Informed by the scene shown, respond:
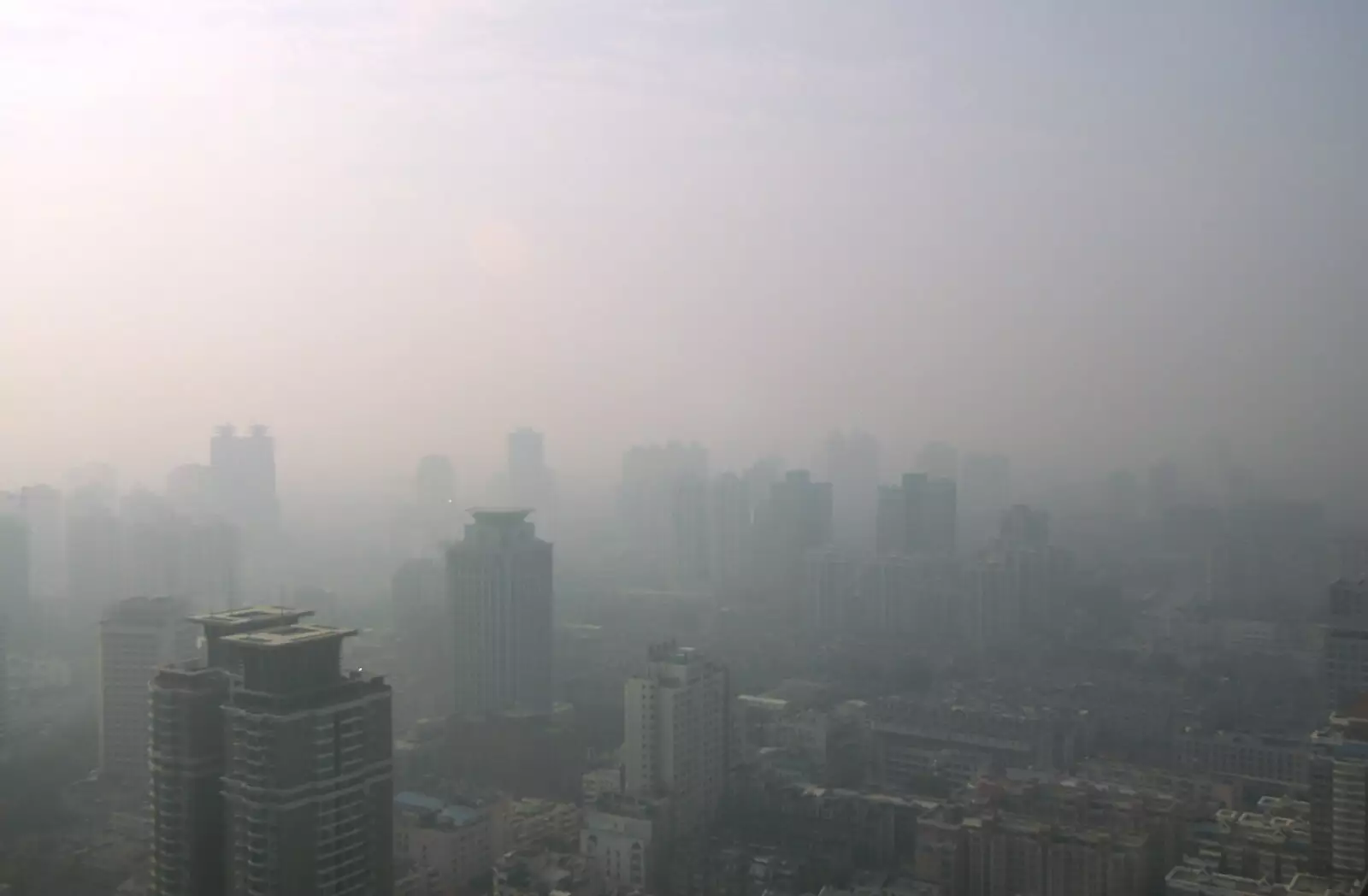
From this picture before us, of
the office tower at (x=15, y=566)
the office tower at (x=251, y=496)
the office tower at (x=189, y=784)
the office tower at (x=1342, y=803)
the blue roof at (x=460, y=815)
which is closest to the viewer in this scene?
the office tower at (x=189, y=784)

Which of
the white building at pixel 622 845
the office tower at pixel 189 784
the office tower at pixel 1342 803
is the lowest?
the white building at pixel 622 845

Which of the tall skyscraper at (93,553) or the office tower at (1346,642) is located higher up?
the tall skyscraper at (93,553)

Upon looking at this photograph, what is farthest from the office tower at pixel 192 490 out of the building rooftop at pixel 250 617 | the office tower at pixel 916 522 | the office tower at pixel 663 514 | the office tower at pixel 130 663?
the office tower at pixel 916 522

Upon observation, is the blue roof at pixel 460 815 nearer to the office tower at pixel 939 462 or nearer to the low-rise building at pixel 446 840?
the low-rise building at pixel 446 840

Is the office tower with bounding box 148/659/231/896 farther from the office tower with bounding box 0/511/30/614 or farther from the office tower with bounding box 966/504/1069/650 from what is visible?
the office tower with bounding box 966/504/1069/650

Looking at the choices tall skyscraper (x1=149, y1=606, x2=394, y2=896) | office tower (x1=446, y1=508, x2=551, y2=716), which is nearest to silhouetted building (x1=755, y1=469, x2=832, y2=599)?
office tower (x1=446, y1=508, x2=551, y2=716)

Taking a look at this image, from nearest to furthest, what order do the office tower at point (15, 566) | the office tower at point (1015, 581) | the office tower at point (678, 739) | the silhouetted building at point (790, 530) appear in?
the office tower at point (678, 739)
the office tower at point (15, 566)
the office tower at point (1015, 581)
the silhouetted building at point (790, 530)

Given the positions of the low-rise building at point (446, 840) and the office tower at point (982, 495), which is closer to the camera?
the low-rise building at point (446, 840)
